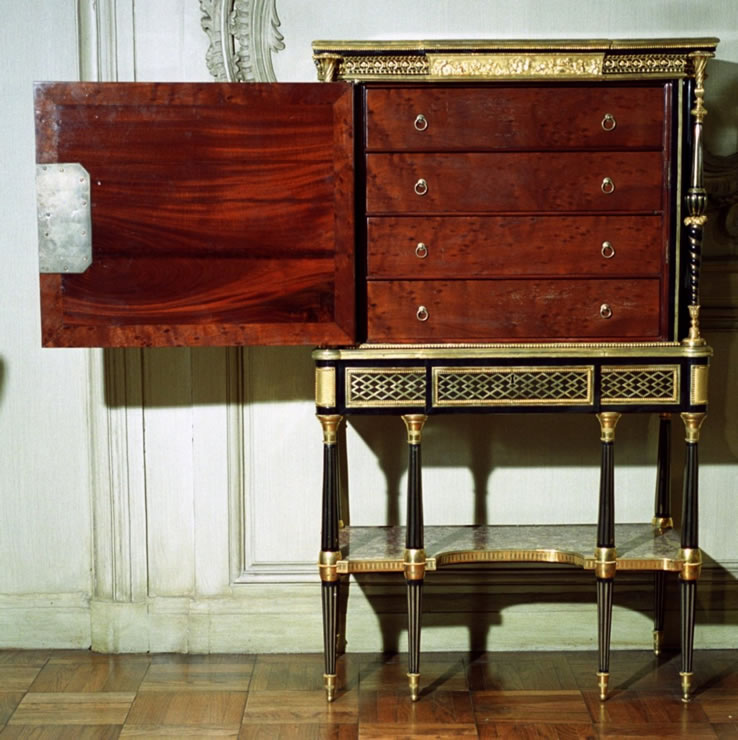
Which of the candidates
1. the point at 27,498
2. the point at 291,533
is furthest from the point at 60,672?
the point at 291,533

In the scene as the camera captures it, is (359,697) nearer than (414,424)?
No

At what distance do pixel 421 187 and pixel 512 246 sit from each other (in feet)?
0.98

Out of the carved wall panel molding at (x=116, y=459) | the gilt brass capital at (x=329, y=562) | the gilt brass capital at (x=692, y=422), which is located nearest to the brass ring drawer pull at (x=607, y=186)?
the gilt brass capital at (x=692, y=422)

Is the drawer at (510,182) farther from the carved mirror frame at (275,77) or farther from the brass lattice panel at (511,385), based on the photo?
the carved mirror frame at (275,77)

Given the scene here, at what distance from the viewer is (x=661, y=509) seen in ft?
11.8

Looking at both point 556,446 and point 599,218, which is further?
point 556,446

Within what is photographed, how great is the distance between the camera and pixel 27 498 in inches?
146

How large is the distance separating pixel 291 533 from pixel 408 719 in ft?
2.60

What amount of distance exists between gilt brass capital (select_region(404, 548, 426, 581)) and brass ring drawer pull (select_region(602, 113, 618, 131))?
1283mm

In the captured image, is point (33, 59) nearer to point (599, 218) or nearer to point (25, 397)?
point (25, 397)

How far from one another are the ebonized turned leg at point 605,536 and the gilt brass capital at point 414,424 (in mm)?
501

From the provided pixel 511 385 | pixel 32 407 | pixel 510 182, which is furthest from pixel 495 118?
pixel 32 407

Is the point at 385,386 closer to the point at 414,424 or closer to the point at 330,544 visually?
the point at 414,424

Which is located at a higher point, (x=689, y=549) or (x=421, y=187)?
(x=421, y=187)
